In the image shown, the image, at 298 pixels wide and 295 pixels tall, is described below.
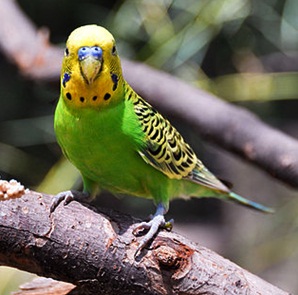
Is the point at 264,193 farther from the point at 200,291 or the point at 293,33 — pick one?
the point at 200,291

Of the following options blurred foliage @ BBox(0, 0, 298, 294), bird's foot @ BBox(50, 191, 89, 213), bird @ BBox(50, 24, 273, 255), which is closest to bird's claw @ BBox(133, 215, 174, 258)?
bird @ BBox(50, 24, 273, 255)

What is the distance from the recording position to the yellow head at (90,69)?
167cm

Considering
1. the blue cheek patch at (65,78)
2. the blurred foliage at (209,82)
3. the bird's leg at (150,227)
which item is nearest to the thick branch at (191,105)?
the blurred foliage at (209,82)

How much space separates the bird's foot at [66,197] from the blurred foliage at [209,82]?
101 centimetres

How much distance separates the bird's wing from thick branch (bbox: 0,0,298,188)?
0.33 metres

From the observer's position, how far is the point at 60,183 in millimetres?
3018

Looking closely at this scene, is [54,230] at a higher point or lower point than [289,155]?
lower

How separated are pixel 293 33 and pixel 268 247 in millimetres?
1129

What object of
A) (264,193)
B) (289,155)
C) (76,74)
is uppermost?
(264,193)

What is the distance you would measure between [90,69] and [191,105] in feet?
3.70

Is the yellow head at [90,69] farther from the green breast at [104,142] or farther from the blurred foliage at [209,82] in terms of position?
the blurred foliage at [209,82]

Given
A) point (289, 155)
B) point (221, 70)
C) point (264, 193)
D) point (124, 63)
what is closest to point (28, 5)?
point (221, 70)

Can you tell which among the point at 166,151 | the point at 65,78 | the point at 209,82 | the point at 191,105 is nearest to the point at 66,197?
the point at 65,78

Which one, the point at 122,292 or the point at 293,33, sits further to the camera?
the point at 293,33
